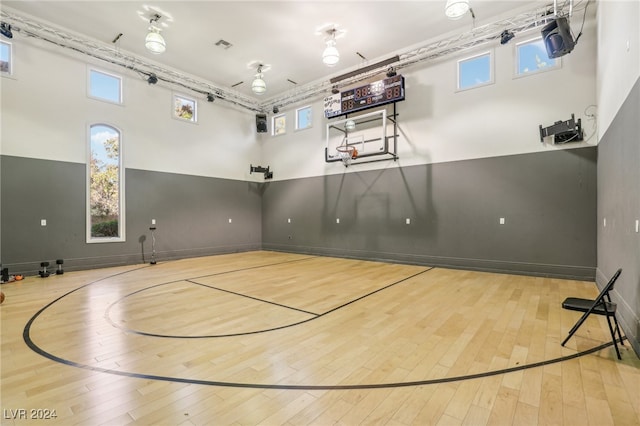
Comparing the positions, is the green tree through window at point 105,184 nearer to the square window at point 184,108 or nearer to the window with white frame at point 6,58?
the window with white frame at point 6,58

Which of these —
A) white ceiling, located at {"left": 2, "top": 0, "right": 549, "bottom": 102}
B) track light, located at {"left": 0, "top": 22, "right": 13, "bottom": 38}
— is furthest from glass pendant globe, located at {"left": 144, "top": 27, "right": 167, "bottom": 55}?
track light, located at {"left": 0, "top": 22, "right": 13, "bottom": 38}

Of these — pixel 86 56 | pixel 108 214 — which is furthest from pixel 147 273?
pixel 86 56

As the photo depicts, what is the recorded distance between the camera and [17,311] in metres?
4.07

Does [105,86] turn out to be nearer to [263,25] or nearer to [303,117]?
[263,25]

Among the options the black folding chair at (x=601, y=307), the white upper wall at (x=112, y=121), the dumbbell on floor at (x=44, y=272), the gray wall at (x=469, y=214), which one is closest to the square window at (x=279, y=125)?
the white upper wall at (x=112, y=121)

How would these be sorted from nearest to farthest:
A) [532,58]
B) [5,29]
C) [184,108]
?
[5,29] < [532,58] < [184,108]

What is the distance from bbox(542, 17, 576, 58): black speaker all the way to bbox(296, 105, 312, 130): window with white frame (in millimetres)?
6962

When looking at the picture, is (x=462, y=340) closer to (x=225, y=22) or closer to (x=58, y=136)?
(x=225, y=22)

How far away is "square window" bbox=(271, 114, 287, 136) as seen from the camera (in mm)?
11195

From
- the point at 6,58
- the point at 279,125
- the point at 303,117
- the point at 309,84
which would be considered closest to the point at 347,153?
the point at 303,117

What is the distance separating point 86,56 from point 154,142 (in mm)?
2500

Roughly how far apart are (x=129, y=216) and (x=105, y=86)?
3.54 meters

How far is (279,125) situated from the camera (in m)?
11.4

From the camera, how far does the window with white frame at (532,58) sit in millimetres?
6359
